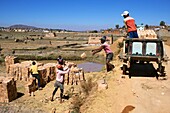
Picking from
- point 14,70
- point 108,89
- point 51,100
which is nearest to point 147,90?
point 108,89

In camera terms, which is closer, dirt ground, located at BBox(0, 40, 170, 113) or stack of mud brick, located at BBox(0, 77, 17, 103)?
dirt ground, located at BBox(0, 40, 170, 113)

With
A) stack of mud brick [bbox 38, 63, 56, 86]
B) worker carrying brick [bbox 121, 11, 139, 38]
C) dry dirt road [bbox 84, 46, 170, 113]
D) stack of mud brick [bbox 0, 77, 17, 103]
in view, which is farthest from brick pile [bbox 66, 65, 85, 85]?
worker carrying brick [bbox 121, 11, 139, 38]

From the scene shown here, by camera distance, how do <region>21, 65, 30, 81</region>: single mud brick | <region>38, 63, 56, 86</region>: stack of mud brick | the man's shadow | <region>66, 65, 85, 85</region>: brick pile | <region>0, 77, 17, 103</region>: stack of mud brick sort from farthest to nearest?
<region>21, 65, 30, 81</region>: single mud brick, <region>38, 63, 56, 86</region>: stack of mud brick, <region>66, 65, 85, 85</region>: brick pile, <region>0, 77, 17, 103</region>: stack of mud brick, the man's shadow

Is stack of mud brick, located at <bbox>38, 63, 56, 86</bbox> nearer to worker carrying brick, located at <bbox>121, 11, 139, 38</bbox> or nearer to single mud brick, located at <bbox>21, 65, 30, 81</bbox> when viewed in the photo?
single mud brick, located at <bbox>21, 65, 30, 81</bbox>

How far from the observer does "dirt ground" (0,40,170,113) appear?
5.83 metres

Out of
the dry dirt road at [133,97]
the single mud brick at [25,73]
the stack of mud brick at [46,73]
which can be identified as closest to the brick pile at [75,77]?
the stack of mud brick at [46,73]

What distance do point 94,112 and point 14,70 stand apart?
8.65 m

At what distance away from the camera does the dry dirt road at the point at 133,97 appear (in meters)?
5.75

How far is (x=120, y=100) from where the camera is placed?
629 cm

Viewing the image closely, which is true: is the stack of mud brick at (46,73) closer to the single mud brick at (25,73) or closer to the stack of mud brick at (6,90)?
the single mud brick at (25,73)

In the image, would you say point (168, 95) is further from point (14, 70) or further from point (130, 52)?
point (14, 70)

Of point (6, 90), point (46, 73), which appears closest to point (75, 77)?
point (46, 73)

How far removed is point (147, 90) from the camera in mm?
6895

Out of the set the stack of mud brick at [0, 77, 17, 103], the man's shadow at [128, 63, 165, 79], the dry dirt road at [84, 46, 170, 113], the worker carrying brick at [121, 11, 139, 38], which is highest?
the worker carrying brick at [121, 11, 139, 38]
